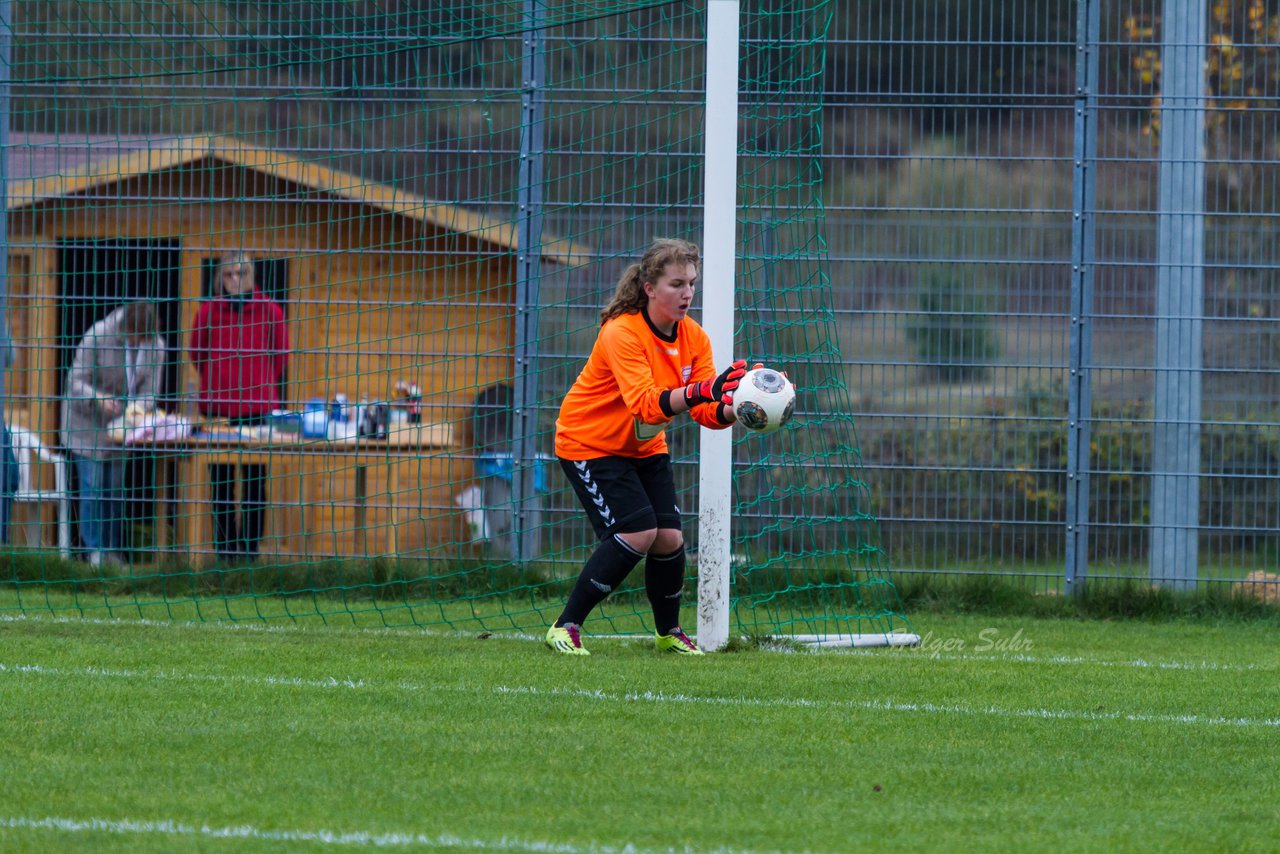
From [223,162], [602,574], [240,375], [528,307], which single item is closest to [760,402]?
[602,574]

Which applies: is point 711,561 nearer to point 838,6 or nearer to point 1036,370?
point 1036,370

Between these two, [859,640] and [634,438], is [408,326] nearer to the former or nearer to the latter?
[634,438]

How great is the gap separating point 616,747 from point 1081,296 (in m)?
5.49

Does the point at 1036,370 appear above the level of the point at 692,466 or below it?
above

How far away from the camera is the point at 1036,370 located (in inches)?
375

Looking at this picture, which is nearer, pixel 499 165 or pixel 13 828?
pixel 13 828

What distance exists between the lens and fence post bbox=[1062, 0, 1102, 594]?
9492 millimetres

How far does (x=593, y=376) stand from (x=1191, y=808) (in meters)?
3.48

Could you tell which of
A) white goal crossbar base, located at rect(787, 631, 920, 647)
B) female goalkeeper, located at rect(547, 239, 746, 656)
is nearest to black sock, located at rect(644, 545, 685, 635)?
female goalkeeper, located at rect(547, 239, 746, 656)

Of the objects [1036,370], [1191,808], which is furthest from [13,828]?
[1036,370]

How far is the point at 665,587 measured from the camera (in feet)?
24.0

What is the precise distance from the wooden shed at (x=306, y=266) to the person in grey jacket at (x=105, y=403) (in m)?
0.17

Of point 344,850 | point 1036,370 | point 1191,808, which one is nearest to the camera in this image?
point 344,850

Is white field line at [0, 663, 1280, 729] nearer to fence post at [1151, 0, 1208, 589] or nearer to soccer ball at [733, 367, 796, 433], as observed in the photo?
soccer ball at [733, 367, 796, 433]
